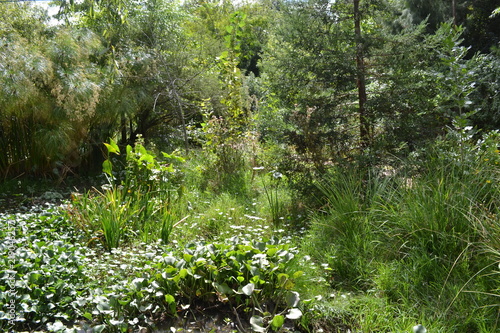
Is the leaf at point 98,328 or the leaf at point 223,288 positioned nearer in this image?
the leaf at point 98,328

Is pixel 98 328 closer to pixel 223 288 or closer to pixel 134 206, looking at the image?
pixel 223 288

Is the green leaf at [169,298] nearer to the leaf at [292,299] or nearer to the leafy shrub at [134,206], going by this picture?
the leaf at [292,299]

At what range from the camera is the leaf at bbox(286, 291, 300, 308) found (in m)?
2.48

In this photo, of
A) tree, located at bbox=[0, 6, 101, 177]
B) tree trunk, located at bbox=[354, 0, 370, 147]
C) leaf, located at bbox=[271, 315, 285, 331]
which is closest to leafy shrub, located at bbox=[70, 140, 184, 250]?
tree, located at bbox=[0, 6, 101, 177]

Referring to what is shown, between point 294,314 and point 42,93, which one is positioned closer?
point 294,314

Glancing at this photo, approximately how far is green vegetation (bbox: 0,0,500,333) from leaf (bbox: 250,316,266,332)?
0.04ft

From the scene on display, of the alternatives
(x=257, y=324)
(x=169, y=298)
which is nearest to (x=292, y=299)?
(x=257, y=324)

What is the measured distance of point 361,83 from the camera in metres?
4.68

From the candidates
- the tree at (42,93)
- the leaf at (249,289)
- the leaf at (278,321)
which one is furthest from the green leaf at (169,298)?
the tree at (42,93)

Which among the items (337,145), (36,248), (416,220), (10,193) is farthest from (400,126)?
(10,193)

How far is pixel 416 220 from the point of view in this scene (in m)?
2.98

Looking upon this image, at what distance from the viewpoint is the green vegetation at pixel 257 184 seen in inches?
102

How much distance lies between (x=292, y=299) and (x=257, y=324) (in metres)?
0.28

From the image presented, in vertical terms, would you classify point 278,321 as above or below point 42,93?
below
